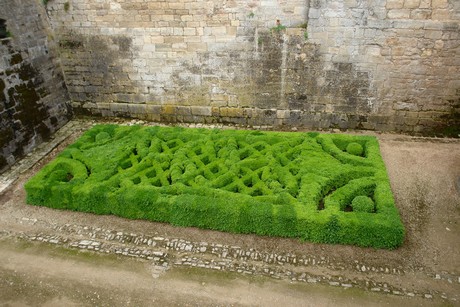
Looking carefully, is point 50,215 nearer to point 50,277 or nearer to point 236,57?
point 50,277

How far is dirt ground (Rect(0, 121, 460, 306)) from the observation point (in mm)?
5625

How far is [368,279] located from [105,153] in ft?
21.5

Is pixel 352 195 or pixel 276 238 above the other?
pixel 352 195

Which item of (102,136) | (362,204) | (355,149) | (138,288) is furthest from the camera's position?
(102,136)

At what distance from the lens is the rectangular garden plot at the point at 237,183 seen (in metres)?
6.57

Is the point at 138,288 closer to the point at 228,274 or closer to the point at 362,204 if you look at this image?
the point at 228,274

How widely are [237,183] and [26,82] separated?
6.79 metres

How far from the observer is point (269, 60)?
9836mm

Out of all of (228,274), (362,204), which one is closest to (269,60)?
(362,204)

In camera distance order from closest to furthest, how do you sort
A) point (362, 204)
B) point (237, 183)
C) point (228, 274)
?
1. point (228, 274)
2. point (362, 204)
3. point (237, 183)

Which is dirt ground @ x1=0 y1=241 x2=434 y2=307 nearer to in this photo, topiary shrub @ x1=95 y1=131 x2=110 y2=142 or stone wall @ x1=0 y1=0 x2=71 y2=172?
topiary shrub @ x1=95 y1=131 x2=110 y2=142

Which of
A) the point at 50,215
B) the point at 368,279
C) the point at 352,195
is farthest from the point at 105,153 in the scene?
the point at 368,279

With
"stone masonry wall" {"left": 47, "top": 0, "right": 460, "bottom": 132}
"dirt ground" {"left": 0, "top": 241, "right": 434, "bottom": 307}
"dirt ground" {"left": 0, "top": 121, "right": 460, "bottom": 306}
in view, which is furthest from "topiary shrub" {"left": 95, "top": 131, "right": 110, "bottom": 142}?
"dirt ground" {"left": 0, "top": 241, "right": 434, "bottom": 307}

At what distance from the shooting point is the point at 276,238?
6.73 m
